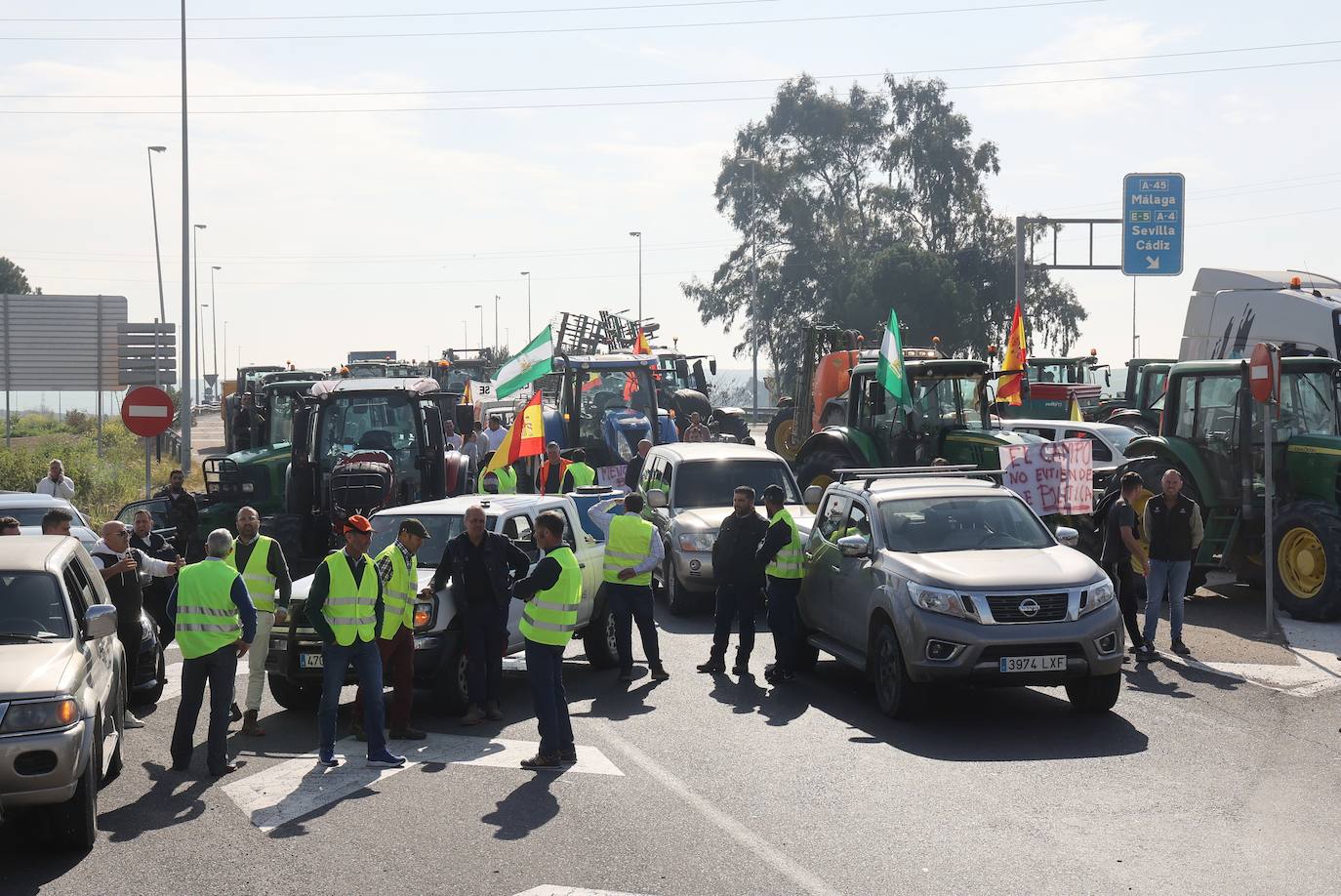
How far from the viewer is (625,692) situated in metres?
12.6

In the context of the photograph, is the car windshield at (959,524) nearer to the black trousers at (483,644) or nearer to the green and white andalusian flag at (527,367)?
the black trousers at (483,644)

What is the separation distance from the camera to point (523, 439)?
64.5 ft

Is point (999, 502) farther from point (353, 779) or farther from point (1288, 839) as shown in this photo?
point (353, 779)

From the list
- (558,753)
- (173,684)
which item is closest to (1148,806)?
(558,753)

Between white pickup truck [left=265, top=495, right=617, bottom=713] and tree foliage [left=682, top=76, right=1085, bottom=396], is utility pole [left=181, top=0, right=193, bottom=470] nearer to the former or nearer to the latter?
white pickup truck [left=265, top=495, right=617, bottom=713]

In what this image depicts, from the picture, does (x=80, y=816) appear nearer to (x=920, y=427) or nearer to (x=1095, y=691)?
(x=1095, y=691)

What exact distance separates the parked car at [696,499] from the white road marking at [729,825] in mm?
5902

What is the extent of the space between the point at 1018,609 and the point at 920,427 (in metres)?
10.1

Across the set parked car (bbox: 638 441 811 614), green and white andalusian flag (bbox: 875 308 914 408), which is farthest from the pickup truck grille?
green and white andalusian flag (bbox: 875 308 914 408)

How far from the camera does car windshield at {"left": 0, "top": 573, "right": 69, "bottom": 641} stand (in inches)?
333

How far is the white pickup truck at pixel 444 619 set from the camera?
37.0ft

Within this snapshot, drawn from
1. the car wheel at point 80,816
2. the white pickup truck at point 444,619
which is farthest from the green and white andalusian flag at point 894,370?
the car wheel at point 80,816

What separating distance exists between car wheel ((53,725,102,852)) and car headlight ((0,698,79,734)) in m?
0.27

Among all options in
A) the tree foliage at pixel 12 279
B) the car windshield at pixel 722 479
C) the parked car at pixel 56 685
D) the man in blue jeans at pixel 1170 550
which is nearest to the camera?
the parked car at pixel 56 685
